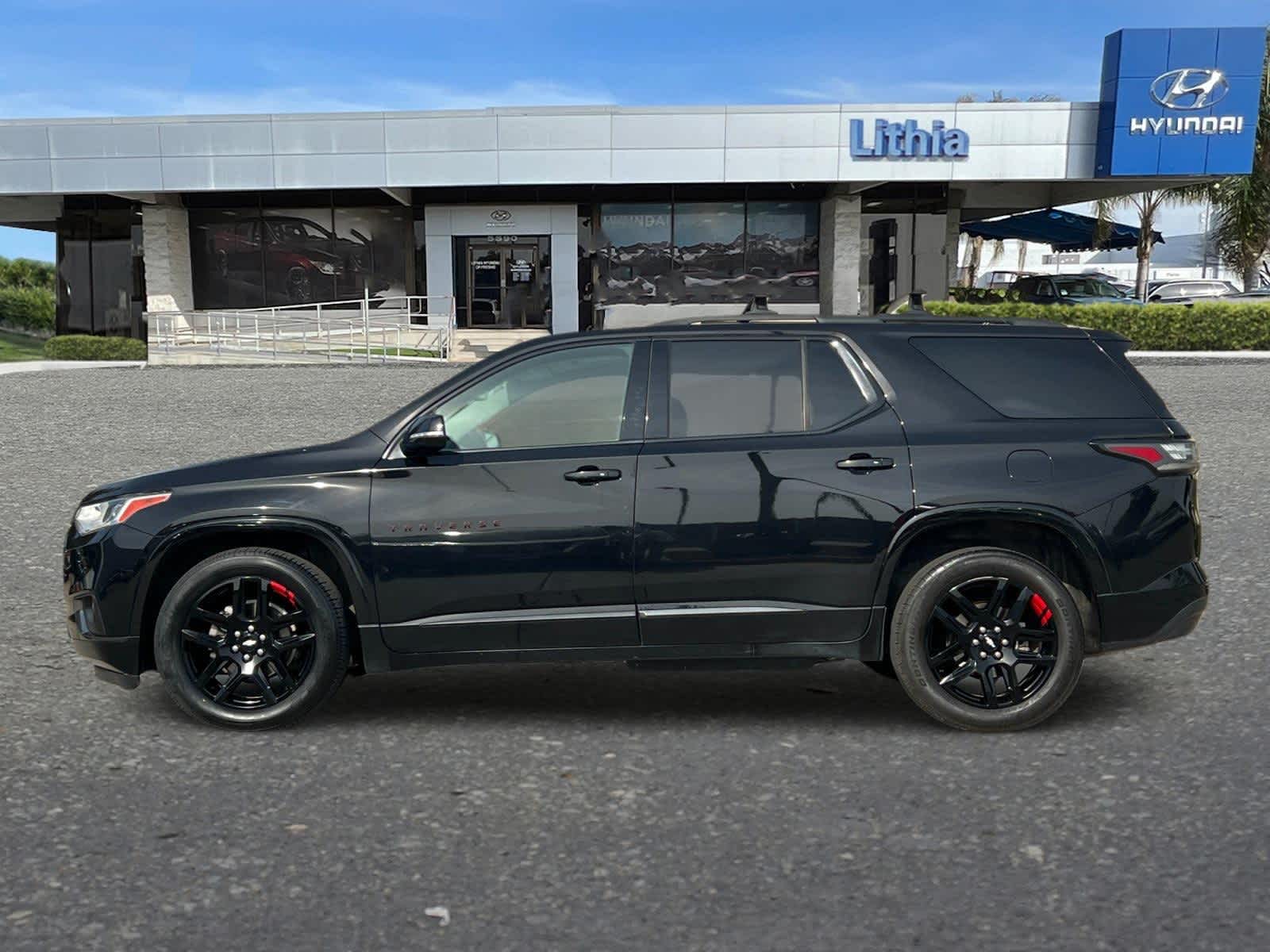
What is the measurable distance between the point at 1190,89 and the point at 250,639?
2988 centimetres

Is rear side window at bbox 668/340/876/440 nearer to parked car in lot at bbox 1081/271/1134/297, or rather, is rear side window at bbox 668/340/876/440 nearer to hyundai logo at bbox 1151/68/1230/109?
hyundai logo at bbox 1151/68/1230/109

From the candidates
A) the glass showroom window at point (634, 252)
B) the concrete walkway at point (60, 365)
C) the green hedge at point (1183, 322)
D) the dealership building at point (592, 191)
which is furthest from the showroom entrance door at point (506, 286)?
the green hedge at point (1183, 322)

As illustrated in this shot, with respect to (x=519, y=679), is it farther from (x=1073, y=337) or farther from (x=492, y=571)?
(x=1073, y=337)

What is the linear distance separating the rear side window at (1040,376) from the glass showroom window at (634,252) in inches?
1137

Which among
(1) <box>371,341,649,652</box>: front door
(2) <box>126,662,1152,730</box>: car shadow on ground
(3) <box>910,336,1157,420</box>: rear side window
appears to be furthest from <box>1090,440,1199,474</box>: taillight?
(1) <box>371,341,649,652</box>: front door

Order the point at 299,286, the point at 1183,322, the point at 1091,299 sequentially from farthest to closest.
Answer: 1. the point at 299,286
2. the point at 1091,299
3. the point at 1183,322

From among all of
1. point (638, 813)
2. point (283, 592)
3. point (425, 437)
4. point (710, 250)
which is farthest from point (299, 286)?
point (638, 813)

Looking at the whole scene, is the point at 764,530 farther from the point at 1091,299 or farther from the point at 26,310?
the point at 26,310

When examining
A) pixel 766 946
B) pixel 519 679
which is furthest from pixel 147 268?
pixel 766 946

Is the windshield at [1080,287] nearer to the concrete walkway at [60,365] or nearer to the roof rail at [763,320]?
the concrete walkway at [60,365]

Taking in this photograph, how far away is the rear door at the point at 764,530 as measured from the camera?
481 cm

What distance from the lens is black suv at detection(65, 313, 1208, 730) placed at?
4828 mm

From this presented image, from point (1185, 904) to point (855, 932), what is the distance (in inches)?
37.1

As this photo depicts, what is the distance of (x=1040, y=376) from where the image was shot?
5109 mm
